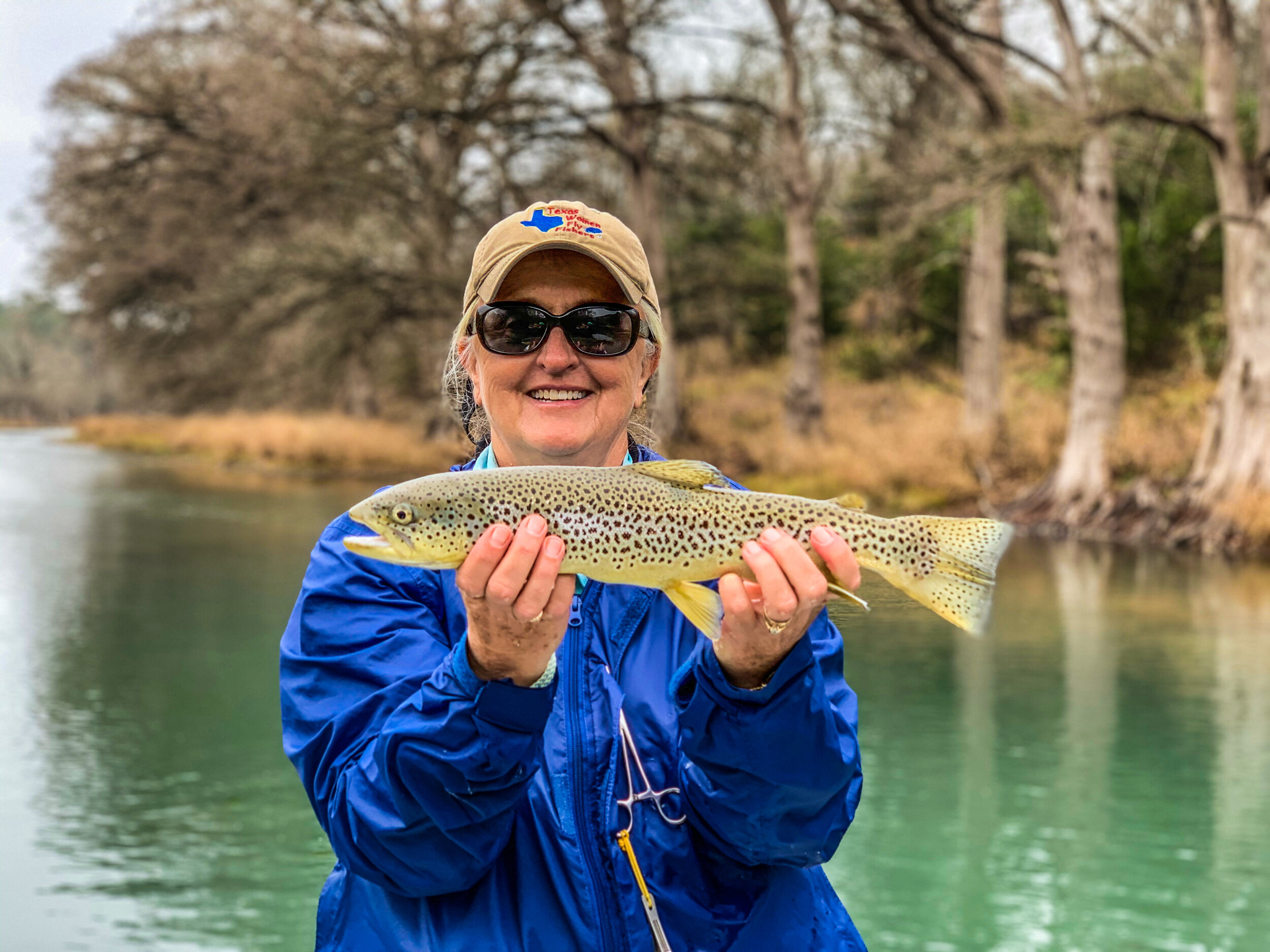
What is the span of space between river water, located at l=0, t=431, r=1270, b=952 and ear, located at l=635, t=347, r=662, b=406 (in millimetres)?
883

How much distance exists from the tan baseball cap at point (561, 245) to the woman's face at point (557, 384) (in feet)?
0.17

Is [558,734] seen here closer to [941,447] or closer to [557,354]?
[557,354]

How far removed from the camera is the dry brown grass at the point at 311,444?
3253 centimetres

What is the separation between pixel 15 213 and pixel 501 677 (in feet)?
135

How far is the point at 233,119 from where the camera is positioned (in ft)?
109

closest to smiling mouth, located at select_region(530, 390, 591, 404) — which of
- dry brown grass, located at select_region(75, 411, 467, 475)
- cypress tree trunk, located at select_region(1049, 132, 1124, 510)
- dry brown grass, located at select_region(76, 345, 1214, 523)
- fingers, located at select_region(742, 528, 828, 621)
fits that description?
fingers, located at select_region(742, 528, 828, 621)

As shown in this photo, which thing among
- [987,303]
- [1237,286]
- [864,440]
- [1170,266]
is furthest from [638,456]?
[1170,266]

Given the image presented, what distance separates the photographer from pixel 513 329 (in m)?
3.02

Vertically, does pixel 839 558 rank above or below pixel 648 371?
below

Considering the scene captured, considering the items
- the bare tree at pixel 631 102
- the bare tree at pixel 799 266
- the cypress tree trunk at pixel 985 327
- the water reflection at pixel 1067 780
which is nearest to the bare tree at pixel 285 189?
the bare tree at pixel 631 102

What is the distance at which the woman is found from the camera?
2338 mm

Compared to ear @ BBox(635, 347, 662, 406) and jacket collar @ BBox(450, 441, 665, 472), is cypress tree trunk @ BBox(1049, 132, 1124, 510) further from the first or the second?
jacket collar @ BBox(450, 441, 665, 472)

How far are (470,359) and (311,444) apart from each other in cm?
3211

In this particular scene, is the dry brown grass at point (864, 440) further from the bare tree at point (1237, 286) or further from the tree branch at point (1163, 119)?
the tree branch at point (1163, 119)
